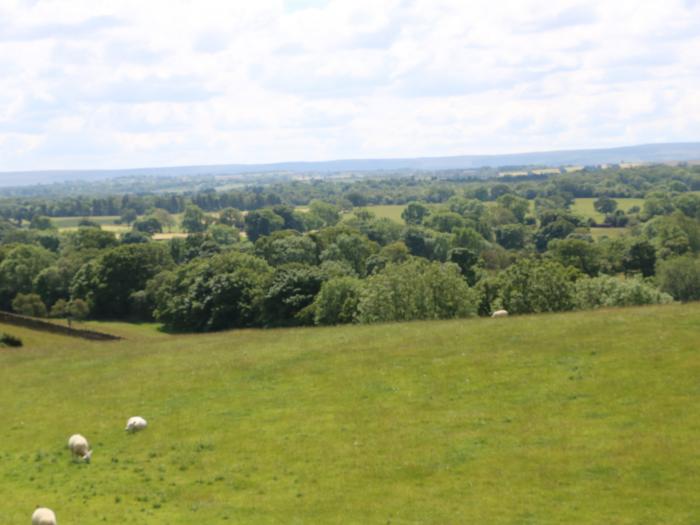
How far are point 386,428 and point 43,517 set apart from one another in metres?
13.4

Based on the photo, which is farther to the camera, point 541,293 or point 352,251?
point 352,251

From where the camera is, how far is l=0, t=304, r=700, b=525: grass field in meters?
25.7

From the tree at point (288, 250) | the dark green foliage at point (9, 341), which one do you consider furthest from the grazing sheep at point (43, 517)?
the tree at point (288, 250)

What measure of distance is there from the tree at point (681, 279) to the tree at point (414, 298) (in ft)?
176

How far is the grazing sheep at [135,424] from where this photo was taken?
34.8 meters

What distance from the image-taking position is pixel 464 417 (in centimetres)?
3266

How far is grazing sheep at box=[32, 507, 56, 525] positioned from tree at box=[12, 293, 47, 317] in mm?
116082

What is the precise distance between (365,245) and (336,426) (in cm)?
13495

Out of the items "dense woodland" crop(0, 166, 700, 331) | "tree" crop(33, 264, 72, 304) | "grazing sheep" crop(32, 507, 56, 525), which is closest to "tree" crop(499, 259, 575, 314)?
"dense woodland" crop(0, 166, 700, 331)

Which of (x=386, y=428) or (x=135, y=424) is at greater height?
(x=386, y=428)

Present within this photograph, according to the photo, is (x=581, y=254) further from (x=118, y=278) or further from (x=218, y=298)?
(x=118, y=278)

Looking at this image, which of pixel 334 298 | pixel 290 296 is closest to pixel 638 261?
pixel 290 296

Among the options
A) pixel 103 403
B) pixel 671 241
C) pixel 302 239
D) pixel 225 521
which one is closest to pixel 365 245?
pixel 302 239

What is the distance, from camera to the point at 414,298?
7300cm
